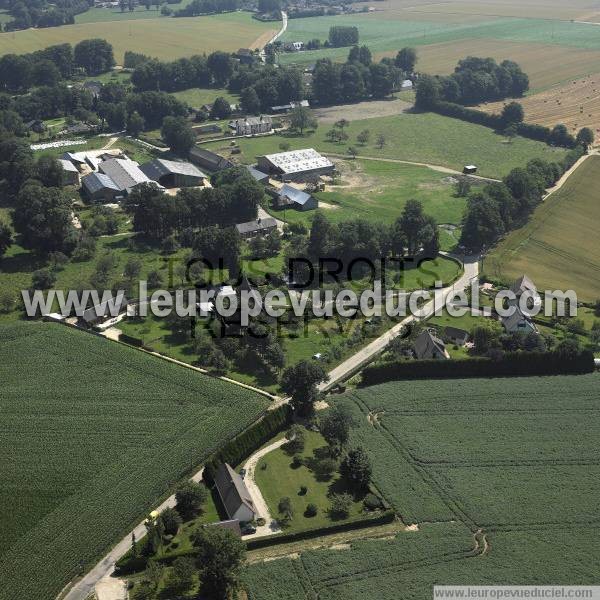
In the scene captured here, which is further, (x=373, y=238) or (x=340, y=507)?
(x=373, y=238)

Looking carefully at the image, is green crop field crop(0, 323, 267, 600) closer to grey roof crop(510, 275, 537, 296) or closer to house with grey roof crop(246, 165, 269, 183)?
grey roof crop(510, 275, 537, 296)

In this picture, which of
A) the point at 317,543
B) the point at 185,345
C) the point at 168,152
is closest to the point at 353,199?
the point at 168,152

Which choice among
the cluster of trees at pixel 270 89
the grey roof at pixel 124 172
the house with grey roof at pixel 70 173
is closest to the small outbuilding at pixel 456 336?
the grey roof at pixel 124 172

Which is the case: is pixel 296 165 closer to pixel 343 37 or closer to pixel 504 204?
pixel 504 204

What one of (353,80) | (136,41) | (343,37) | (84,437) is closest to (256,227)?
(84,437)

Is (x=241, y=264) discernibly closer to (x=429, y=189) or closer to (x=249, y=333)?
(x=249, y=333)

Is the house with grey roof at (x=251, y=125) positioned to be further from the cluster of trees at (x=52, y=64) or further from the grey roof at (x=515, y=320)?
the grey roof at (x=515, y=320)
